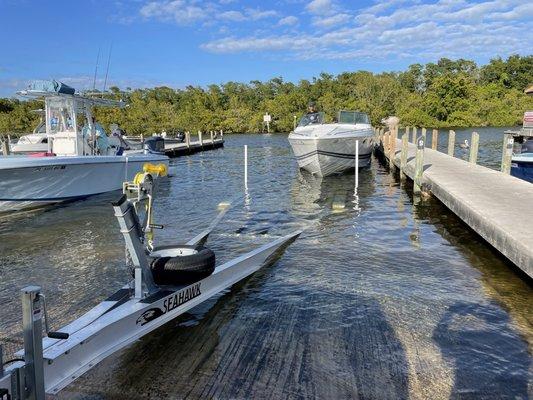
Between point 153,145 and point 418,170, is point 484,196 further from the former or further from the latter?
point 153,145

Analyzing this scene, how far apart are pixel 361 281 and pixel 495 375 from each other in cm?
251

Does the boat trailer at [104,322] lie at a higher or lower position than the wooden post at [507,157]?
lower

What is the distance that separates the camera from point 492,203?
325 inches

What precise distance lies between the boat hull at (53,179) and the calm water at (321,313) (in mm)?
1436

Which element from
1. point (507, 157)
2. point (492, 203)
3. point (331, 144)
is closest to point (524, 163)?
point (507, 157)

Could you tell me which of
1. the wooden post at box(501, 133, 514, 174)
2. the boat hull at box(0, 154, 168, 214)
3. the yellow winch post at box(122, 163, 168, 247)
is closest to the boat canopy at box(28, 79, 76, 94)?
the boat hull at box(0, 154, 168, 214)

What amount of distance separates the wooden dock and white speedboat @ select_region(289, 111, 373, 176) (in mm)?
15462

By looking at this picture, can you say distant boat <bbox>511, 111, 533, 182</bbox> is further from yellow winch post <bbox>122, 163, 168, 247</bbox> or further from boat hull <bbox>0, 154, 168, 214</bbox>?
yellow winch post <bbox>122, 163, 168, 247</bbox>

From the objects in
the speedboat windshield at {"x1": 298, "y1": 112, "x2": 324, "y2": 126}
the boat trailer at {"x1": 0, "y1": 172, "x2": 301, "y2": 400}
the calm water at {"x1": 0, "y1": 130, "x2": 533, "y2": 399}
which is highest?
the speedboat windshield at {"x1": 298, "y1": 112, "x2": 324, "y2": 126}

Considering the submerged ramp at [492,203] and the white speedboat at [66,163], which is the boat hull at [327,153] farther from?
the white speedboat at [66,163]

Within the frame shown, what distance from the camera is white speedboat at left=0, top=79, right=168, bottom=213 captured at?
11.9 metres

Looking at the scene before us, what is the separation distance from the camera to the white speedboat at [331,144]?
58.1 feet

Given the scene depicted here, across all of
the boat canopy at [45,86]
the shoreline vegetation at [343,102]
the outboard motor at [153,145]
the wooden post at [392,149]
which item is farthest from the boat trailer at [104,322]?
the shoreline vegetation at [343,102]

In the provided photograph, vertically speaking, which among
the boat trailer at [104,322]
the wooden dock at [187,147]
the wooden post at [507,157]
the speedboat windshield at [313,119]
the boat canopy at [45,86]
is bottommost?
the wooden dock at [187,147]
